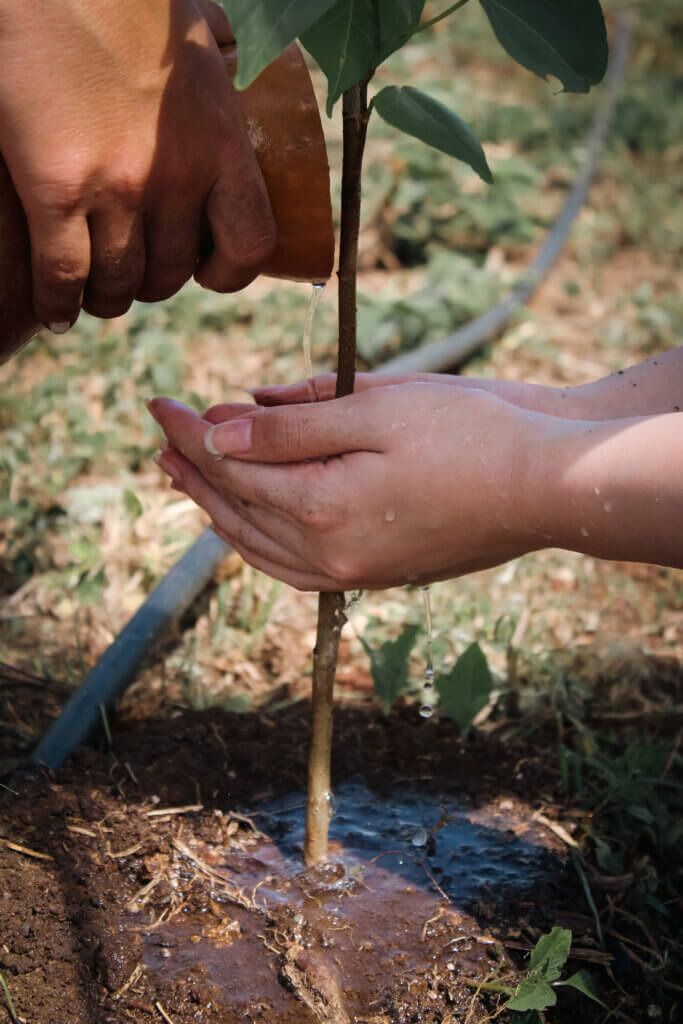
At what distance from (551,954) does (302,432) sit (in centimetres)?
58

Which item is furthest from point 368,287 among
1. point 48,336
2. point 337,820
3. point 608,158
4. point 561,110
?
point 337,820

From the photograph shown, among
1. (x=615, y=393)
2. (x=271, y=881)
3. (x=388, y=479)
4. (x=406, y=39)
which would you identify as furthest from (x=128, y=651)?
(x=406, y=39)

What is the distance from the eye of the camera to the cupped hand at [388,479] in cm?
99

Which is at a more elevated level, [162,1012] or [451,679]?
[451,679]

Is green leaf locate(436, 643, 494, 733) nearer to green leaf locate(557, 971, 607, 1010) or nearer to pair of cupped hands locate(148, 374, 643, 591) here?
pair of cupped hands locate(148, 374, 643, 591)

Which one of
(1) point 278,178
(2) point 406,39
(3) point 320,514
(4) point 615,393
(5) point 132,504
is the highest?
(2) point 406,39

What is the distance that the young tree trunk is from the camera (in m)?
0.99

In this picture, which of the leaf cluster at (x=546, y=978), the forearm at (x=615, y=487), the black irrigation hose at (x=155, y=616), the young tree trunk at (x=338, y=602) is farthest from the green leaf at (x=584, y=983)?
the black irrigation hose at (x=155, y=616)

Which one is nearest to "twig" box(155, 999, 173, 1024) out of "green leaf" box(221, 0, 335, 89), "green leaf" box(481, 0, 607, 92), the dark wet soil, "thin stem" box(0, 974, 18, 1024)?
the dark wet soil

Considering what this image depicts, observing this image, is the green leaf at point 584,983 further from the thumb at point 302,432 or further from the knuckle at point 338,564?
the thumb at point 302,432

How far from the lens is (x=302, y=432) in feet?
3.39

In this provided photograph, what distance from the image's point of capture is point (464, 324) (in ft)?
9.36

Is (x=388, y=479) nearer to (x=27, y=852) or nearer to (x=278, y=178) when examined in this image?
(x=278, y=178)

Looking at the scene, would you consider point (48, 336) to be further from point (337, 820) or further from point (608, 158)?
point (608, 158)
